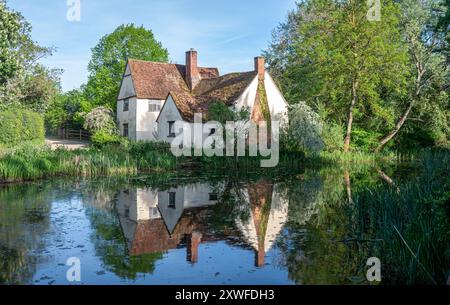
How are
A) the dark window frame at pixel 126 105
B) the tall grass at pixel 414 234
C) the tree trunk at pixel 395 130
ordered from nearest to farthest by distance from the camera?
the tall grass at pixel 414 234 < the tree trunk at pixel 395 130 < the dark window frame at pixel 126 105

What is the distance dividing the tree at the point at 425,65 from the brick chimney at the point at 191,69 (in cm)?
1621

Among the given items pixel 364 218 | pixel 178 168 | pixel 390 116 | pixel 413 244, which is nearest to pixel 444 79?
pixel 390 116

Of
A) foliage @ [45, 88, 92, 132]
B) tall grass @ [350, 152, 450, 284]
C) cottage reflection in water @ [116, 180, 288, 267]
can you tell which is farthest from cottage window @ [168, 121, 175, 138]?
tall grass @ [350, 152, 450, 284]

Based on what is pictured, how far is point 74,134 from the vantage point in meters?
45.4

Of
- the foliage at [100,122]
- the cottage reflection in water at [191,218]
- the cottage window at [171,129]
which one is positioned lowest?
the cottage reflection in water at [191,218]

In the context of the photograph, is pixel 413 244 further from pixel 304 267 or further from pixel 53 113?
pixel 53 113

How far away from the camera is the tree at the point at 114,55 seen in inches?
1753

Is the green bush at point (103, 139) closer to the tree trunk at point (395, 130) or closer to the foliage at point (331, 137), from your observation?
the foliage at point (331, 137)

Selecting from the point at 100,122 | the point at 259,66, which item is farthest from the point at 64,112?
the point at 259,66

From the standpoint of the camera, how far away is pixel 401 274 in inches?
244

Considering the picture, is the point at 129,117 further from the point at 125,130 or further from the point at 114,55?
the point at 114,55

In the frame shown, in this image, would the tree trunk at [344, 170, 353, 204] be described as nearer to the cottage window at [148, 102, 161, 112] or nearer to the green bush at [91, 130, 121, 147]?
the green bush at [91, 130, 121, 147]

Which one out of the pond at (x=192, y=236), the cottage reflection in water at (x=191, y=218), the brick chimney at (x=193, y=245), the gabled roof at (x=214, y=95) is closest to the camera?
the pond at (x=192, y=236)

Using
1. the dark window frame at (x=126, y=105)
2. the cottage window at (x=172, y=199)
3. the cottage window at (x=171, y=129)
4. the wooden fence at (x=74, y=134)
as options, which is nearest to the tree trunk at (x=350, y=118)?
the cottage window at (x=171, y=129)
